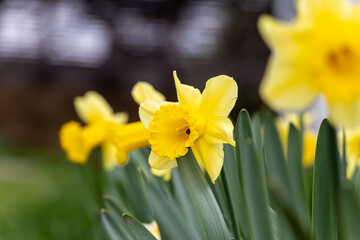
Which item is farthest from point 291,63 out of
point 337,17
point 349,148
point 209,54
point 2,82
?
point 2,82

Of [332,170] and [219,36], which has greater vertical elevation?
[332,170]

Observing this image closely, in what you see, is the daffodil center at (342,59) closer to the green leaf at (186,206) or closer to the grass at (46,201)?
the green leaf at (186,206)

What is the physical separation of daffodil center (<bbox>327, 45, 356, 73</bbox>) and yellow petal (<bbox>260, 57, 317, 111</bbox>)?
2 centimetres

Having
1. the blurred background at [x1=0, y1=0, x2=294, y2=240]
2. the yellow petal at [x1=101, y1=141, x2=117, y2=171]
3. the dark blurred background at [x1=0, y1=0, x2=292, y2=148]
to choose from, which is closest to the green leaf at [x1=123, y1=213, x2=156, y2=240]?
the yellow petal at [x1=101, y1=141, x2=117, y2=171]

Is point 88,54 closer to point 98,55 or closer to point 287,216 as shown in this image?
point 98,55

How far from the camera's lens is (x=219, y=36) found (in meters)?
4.56

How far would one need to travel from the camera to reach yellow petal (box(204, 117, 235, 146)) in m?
0.38

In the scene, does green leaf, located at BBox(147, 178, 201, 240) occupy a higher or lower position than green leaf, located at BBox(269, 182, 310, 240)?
lower

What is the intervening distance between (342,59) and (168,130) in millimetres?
165

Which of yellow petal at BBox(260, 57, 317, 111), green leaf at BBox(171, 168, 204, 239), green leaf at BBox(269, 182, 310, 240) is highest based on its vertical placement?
yellow petal at BBox(260, 57, 317, 111)

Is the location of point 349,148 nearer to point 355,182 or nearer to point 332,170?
point 355,182

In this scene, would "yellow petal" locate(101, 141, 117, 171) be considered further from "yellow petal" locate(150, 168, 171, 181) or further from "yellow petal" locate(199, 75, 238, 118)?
"yellow petal" locate(199, 75, 238, 118)

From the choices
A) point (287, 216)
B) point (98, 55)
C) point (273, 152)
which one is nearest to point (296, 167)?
point (273, 152)

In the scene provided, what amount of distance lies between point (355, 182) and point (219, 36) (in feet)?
13.6
